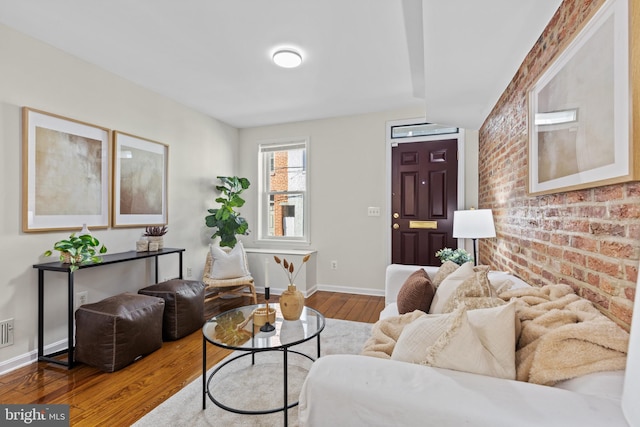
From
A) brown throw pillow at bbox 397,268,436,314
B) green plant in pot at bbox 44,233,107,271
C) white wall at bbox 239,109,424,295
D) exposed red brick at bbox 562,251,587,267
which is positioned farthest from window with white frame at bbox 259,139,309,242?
exposed red brick at bbox 562,251,587,267

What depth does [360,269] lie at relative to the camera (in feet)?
13.3

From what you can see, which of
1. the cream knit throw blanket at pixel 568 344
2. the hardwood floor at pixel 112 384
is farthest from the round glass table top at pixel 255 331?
the cream knit throw blanket at pixel 568 344

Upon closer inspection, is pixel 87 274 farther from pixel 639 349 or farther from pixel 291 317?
pixel 639 349

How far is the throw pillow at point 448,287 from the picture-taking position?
5.38 feet

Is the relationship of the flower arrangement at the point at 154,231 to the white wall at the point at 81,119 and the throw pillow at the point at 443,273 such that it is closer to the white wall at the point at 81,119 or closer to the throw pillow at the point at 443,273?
the white wall at the point at 81,119

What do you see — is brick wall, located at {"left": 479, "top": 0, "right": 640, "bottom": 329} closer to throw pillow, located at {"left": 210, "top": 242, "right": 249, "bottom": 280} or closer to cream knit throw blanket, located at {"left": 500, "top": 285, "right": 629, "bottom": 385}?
cream knit throw blanket, located at {"left": 500, "top": 285, "right": 629, "bottom": 385}

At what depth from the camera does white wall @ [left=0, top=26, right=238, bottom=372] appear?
215 cm

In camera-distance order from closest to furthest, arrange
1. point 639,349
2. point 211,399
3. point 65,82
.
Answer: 1. point 639,349
2. point 211,399
3. point 65,82

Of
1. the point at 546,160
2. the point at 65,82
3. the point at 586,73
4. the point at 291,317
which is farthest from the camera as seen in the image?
the point at 65,82

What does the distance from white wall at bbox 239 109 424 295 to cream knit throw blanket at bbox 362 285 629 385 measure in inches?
109

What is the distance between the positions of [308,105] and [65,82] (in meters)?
2.31

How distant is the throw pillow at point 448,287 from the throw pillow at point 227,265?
244 cm

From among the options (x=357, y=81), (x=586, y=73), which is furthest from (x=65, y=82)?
(x=586, y=73)

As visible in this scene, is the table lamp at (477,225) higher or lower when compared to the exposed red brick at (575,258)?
higher
